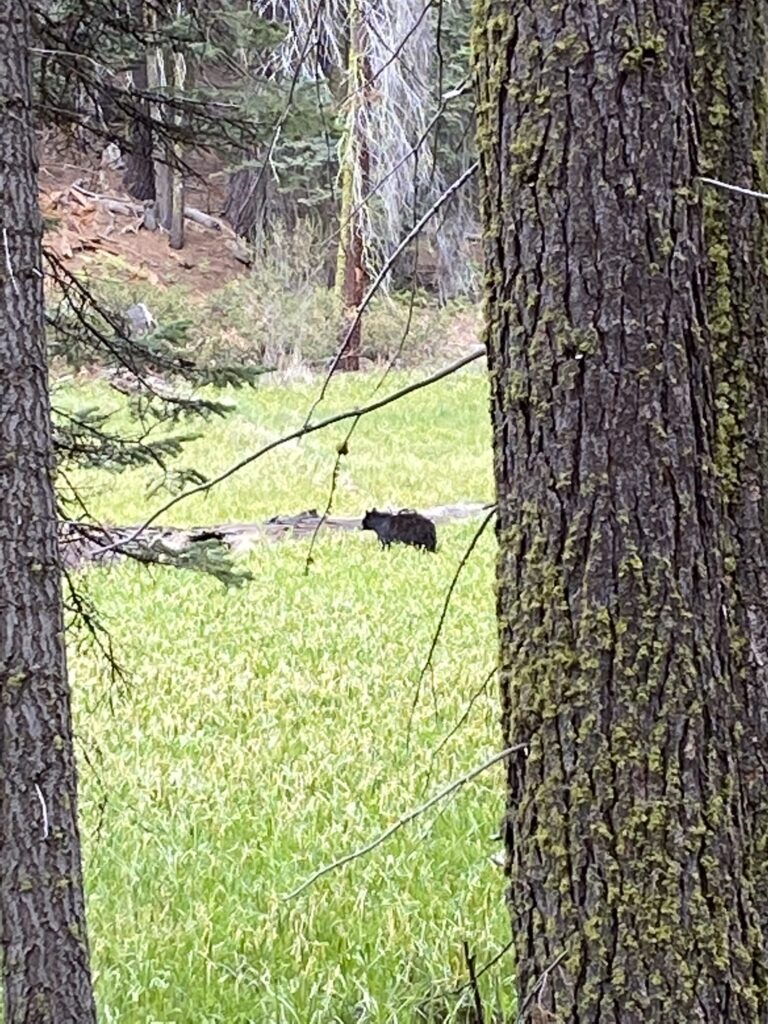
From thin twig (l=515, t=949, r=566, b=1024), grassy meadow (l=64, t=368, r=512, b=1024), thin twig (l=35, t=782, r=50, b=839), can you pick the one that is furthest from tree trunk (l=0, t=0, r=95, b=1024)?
thin twig (l=515, t=949, r=566, b=1024)

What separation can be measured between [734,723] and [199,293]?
91.6 feet

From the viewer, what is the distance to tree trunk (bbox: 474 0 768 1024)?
2.17 meters

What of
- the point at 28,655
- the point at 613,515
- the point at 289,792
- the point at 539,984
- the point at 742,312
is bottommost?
the point at 289,792

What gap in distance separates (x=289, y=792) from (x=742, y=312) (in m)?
3.68

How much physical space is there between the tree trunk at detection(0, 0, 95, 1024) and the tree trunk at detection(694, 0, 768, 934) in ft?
4.83

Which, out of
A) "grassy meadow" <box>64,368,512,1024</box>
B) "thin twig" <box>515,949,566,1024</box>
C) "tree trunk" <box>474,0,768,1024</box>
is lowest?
"grassy meadow" <box>64,368,512,1024</box>

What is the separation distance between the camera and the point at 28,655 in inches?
112

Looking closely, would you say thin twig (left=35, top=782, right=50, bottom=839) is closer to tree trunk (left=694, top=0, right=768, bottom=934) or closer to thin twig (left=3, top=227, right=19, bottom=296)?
thin twig (left=3, top=227, right=19, bottom=296)

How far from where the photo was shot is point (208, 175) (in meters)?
35.2

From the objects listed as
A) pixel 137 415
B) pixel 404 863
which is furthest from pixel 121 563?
pixel 404 863

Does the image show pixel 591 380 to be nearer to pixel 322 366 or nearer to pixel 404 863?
pixel 404 863

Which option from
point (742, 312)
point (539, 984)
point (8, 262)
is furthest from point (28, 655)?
point (742, 312)

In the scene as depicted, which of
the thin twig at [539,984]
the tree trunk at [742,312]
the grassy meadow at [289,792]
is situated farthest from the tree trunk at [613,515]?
the grassy meadow at [289,792]

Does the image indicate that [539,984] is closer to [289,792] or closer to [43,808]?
[43,808]
